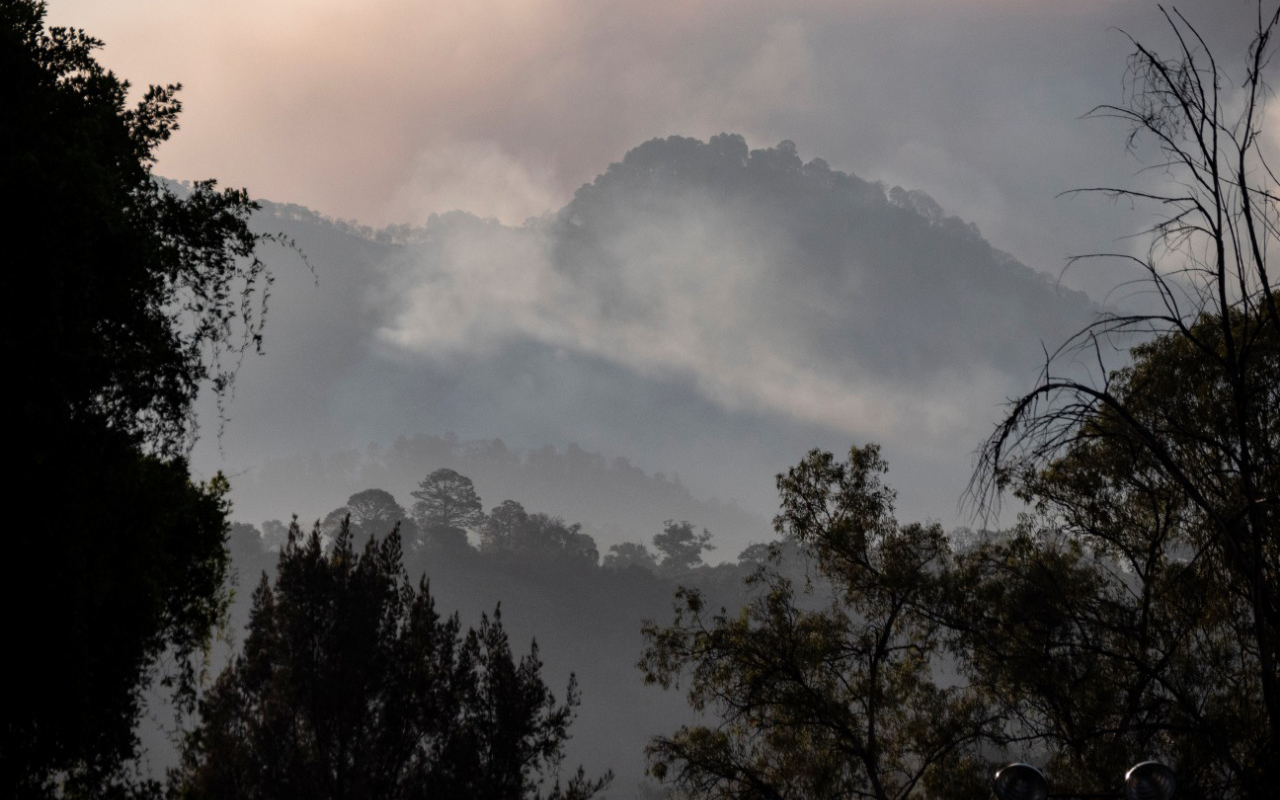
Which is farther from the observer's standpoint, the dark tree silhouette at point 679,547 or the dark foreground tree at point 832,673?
the dark tree silhouette at point 679,547

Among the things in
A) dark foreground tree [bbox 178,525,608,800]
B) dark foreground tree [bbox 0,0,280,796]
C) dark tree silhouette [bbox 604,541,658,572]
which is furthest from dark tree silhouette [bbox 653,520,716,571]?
dark foreground tree [bbox 0,0,280,796]

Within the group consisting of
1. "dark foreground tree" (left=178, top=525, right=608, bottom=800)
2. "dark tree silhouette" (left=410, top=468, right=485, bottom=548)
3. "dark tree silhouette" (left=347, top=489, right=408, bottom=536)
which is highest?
"dark tree silhouette" (left=410, top=468, right=485, bottom=548)

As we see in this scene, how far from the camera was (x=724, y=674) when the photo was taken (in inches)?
579

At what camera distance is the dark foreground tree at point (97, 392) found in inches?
245

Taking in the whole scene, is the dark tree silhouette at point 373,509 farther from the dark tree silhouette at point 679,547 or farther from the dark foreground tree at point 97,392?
the dark foreground tree at point 97,392

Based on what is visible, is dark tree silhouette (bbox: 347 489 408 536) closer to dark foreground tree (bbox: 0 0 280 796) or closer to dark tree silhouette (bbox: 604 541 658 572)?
dark tree silhouette (bbox: 604 541 658 572)

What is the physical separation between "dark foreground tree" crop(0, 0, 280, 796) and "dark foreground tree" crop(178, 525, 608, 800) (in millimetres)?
3146

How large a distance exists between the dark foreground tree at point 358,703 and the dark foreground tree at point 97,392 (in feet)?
10.3

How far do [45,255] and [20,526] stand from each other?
1945 mm

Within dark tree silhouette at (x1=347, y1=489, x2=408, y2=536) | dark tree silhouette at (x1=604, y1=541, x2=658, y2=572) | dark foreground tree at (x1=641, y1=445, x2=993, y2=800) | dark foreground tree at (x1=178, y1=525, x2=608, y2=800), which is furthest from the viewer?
dark tree silhouette at (x1=604, y1=541, x2=658, y2=572)

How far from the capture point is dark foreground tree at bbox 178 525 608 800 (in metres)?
11.6

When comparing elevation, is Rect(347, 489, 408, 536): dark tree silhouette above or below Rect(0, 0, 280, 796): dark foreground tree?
above

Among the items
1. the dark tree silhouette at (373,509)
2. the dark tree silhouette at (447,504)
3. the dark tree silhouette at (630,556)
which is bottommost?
the dark tree silhouette at (373,509)

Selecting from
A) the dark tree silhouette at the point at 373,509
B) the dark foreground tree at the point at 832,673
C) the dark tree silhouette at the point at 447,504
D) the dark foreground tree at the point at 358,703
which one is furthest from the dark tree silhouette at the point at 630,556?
the dark foreground tree at the point at 358,703
